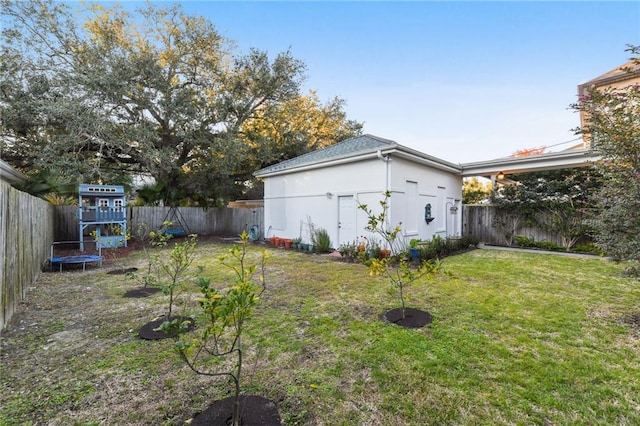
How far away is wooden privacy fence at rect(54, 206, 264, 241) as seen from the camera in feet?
36.7

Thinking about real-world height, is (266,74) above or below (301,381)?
above

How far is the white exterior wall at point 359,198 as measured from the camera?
27.7 ft

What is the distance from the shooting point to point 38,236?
6.09m

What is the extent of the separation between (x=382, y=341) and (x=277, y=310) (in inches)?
66.0

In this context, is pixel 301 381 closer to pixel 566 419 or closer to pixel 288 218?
pixel 566 419

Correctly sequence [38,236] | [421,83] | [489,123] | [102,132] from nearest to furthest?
[38,236]
[102,132]
[421,83]
[489,123]

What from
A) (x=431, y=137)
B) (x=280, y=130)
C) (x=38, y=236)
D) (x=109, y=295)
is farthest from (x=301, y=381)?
(x=431, y=137)

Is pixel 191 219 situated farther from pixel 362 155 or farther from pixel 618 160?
pixel 618 160

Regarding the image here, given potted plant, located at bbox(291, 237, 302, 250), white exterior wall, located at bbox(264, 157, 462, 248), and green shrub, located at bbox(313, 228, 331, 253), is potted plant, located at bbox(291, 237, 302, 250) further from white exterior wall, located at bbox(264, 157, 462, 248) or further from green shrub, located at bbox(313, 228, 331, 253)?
green shrub, located at bbox(313, 228, 331, 253)

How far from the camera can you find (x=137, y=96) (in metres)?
11.3

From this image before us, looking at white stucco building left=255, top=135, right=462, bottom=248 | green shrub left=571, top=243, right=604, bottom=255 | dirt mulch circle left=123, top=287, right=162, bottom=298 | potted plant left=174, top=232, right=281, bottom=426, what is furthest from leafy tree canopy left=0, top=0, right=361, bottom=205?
green shrub left=571, top=243, right=604, bottom=255

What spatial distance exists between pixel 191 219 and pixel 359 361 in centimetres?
1426

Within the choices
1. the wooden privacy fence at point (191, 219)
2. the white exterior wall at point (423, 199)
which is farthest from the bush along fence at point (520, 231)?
the wooden privacy fence at point (191, 219)

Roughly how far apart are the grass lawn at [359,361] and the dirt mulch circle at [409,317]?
12cm
